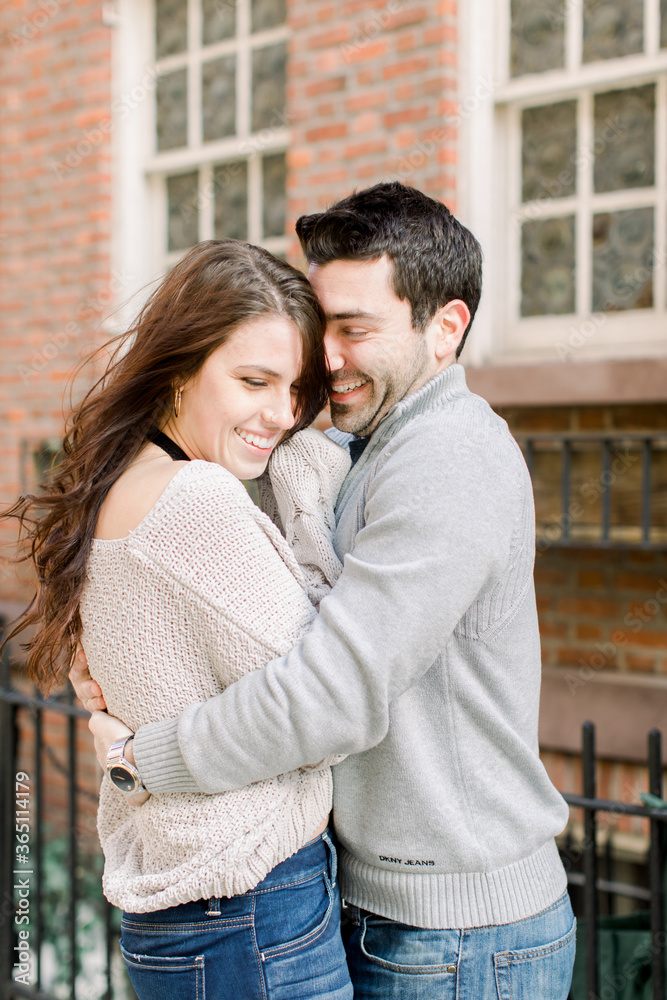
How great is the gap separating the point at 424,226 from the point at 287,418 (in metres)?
0.43

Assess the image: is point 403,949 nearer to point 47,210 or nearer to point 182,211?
point 182,211

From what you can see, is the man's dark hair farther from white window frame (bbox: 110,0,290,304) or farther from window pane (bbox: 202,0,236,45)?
window pane (bbox: 202,0,236,45)

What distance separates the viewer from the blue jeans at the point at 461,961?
1483 mm

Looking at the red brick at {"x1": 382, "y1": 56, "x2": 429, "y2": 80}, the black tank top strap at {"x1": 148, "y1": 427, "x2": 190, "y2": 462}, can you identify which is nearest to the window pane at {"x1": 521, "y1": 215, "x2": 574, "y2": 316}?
the red brick at {"x1": 382, "y1": 56, "x2": 429, "y2": 80}

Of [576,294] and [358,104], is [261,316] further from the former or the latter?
[358,104]

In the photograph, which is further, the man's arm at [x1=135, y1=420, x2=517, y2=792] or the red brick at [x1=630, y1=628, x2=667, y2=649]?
the red brick at [x1=630, y1=628, x2=667, y2=649]

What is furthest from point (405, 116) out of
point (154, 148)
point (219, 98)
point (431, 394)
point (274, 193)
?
point (431, 394)

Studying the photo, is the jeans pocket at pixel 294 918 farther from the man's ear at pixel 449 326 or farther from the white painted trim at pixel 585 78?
the white painted trim at pixel 585 78

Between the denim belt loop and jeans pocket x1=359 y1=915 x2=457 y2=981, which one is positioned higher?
the denim belt loop

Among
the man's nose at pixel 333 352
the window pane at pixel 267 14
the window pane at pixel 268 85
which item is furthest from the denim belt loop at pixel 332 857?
the window pane at pixel 267 14

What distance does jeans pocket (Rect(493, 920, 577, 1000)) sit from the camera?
1499 mm

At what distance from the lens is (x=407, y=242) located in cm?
165

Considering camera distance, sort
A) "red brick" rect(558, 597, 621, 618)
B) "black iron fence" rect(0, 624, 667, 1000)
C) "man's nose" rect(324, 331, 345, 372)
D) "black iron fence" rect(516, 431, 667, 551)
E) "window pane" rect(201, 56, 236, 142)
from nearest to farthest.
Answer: "man's nose" rect(324, 331, 345, 372) → "black iron fence" rect(0, 624, 667, 1000) → "black iron fence" rect(516, 431, 667, 551) → "red brick" rect(558, 597, 621, 618) → "window pane" rect(201, 56, 236, 142)

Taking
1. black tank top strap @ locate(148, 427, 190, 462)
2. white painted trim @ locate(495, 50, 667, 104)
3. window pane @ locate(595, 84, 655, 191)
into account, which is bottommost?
black tank top strap @ locate(148, 427, 190, 462)
